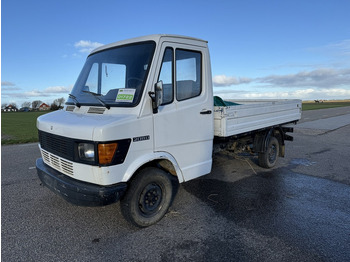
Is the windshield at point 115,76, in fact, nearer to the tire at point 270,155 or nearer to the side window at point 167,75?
the side window at point 167,75

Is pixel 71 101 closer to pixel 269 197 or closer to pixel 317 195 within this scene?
pixel 269 197

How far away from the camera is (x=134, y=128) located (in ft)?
10.4

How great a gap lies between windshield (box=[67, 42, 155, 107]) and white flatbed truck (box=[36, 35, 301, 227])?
0.6 inches

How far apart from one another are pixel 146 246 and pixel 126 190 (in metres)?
0.73

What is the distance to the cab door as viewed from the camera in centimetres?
357

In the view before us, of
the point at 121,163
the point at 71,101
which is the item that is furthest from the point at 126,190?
Result: the point at 71,101

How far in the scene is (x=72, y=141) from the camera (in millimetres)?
3164

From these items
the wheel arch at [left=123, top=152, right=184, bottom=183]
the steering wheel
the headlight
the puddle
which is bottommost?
the puddle

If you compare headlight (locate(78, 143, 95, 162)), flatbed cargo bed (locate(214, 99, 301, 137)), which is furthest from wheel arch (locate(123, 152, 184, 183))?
flatbed cargo bed (locate(214, 99, 301, 137))

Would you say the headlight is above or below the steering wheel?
below

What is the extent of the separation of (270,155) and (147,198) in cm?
421

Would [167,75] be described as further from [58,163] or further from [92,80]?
[58,163]

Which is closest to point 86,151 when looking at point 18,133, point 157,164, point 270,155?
point 157,164

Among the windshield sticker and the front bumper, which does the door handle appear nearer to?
the windshield sticker
